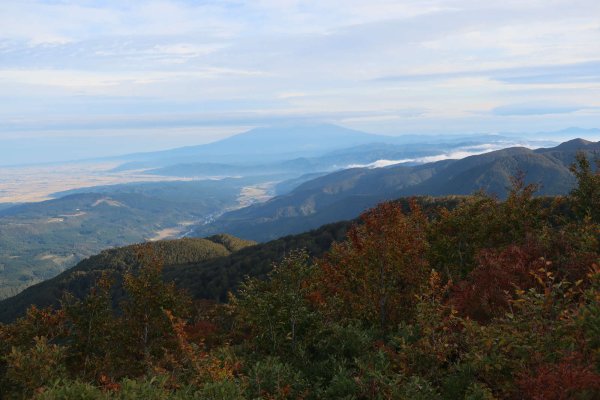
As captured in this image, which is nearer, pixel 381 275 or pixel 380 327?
pixel 380 327

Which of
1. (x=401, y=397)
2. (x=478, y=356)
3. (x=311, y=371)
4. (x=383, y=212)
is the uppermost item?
(x=383, y=212)

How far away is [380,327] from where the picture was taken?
2075 cm

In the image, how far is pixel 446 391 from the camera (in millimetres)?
12844

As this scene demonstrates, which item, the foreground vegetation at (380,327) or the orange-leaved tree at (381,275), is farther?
the orange-leaved tree at (381,275)

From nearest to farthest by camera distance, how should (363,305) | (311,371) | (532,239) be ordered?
(311,371) < (363,305) < (532,239)

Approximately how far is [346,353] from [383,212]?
731 cm

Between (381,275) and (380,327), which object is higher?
(381,275)

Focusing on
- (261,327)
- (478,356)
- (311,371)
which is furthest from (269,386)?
(478,356)

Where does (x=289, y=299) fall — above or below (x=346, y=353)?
above

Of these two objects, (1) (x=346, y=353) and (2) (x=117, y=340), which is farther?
(2) (x=117, y=340)

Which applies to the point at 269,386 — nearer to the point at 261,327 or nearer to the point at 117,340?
the point at 261,327

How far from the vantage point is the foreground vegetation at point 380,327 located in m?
12.0

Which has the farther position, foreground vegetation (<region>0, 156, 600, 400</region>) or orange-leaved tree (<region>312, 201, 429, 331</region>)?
orange-leaved tree (<region>312, 201, 429, 331</region>)

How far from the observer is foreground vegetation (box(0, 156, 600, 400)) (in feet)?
39.3
